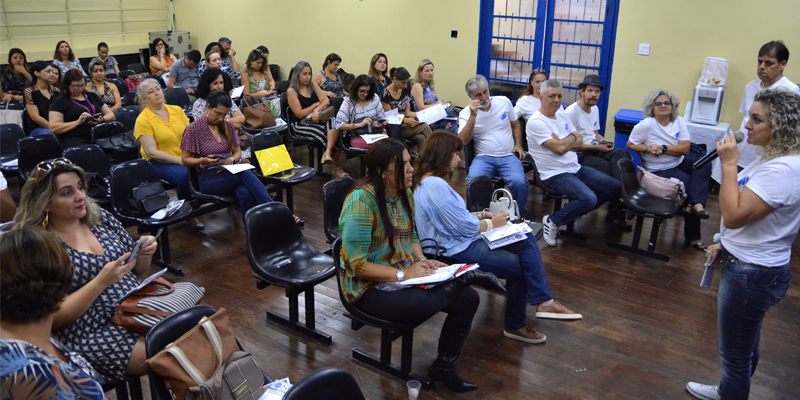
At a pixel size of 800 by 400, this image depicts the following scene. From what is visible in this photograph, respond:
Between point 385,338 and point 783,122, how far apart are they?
207 centimetres

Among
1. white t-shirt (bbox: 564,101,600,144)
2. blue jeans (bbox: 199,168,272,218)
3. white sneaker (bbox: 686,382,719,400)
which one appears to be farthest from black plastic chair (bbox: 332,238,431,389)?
white t-shirt (bbox: 564,101,600,144)

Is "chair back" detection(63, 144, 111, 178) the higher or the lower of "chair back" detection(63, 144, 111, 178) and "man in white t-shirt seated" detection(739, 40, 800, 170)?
the lower

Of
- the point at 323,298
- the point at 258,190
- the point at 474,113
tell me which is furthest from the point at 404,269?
the point at 474,113

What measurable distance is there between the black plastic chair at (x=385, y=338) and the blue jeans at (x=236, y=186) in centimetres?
185

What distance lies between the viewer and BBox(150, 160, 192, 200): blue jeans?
Answer: 466cm

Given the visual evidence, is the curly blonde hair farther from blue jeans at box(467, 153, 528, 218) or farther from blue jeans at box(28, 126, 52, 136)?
blue jeans at box(28, 126, 52, 136)

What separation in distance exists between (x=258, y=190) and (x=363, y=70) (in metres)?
5.27

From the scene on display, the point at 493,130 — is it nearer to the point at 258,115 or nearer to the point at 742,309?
the point at 258,115

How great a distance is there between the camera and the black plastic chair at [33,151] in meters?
4.75

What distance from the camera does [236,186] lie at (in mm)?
4602

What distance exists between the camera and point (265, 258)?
334 cm

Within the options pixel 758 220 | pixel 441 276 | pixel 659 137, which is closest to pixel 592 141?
pixel 659 137

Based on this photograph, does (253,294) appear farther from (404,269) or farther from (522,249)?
(522,249)

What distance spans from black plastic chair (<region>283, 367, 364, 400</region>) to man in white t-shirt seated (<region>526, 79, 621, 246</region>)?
3.32 m
